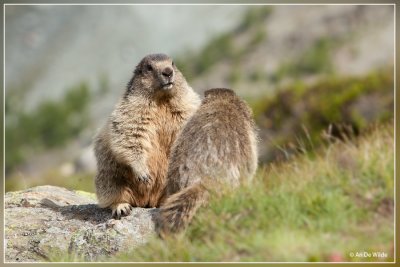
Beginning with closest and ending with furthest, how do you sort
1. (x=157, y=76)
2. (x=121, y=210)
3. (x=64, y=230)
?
(x=121, y=210) < (x=64, y=230) < (x=157, y=76)

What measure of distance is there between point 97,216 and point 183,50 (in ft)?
179

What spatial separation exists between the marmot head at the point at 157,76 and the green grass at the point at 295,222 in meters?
2.29

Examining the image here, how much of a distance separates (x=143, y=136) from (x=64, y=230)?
168 cm

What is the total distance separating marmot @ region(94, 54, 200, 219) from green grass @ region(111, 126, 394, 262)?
1.74 m

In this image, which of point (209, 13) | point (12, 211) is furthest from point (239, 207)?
point (209, 13)

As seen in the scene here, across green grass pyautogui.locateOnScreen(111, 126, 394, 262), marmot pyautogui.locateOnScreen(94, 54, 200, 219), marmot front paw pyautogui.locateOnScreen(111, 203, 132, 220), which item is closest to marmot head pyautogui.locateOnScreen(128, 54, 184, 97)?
marmot pyautogui.locateOnScreen(94, 54, 200, 219)

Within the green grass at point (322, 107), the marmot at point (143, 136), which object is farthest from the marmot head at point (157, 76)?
the green grass at point (322, 107)

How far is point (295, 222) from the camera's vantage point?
8.27 m

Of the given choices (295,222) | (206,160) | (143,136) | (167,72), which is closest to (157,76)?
(167,72)

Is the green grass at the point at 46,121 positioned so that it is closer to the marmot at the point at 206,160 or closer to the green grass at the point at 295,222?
the marmot at the point at 206,160

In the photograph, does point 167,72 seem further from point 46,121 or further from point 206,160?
point 46,121

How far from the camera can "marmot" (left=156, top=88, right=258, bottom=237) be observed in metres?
8.80

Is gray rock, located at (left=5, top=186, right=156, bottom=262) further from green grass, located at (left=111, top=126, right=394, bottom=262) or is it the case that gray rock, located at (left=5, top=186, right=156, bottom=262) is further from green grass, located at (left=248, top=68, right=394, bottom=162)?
green grass, located at (left=248, top=68, right=394, bottom=162)

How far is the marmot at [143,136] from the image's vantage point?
10305mm
